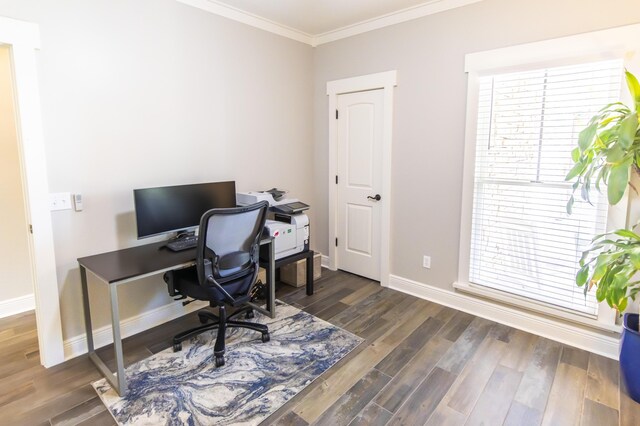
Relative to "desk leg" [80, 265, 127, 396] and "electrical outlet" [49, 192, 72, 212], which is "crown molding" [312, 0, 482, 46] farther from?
"desk leg" [80, 265, 127, 396]

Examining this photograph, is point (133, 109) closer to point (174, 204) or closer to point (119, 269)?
point (174, 204)

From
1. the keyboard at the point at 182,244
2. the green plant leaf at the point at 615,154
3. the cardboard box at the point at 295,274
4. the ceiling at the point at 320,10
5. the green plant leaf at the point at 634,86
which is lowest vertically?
the cardboard box at the point at 295,274

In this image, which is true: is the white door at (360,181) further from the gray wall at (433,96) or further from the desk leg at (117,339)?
the desk leg at (117,339)

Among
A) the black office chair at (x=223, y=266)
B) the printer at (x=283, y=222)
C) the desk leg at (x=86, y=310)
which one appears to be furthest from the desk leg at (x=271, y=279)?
the desk leg at (x=86, y=310)

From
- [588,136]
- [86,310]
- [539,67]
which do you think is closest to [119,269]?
[86,310]

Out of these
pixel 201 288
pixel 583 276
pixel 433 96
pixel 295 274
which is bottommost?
pixel 295 274

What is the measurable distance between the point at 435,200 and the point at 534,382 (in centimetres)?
160

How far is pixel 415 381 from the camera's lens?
2250mm

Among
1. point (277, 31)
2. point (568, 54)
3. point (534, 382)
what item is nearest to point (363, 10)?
point (277, 31)

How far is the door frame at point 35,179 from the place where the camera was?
215cm

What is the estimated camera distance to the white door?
369cm

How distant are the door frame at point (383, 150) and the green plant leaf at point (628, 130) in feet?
6.29

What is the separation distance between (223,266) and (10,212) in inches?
89.2

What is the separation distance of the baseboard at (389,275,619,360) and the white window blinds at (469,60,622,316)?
0.51ft
